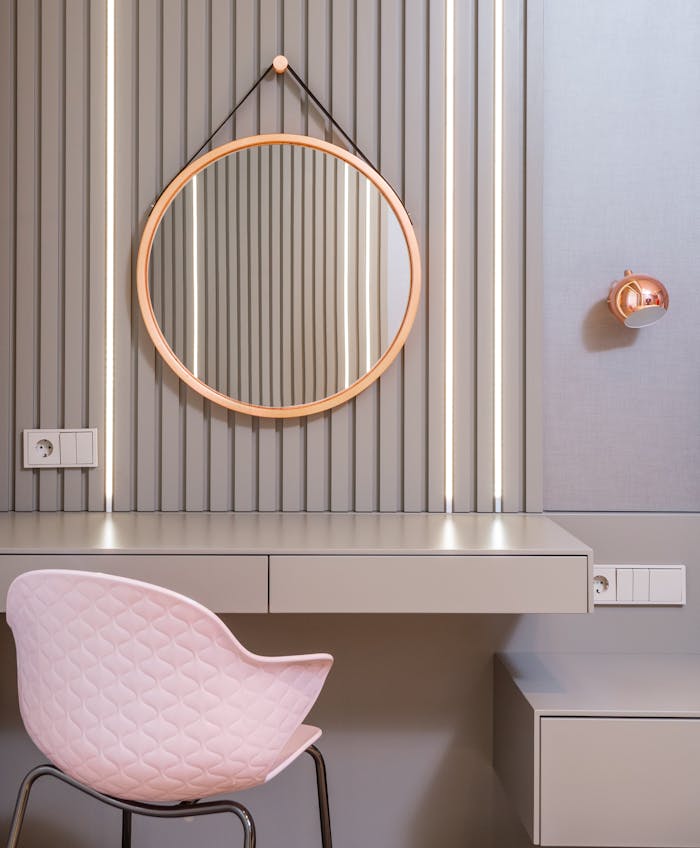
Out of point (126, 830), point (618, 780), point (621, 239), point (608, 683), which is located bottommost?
point (126, 830)

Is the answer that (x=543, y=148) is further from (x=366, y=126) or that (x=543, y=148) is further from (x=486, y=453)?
(x=486, y=453)

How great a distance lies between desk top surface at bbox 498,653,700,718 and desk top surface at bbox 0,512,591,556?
0.32 metres

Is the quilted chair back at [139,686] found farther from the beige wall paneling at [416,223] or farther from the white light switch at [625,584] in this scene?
the white light switch at [625,584]

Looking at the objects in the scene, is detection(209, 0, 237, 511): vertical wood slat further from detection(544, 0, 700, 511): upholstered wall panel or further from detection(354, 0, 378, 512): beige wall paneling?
detection(544, 0, 700, 511): upholstered wall panel

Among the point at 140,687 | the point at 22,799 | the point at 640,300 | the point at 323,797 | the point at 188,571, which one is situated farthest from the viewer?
the point at 640,300

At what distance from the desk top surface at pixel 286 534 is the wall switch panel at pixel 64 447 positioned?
12 centimetres

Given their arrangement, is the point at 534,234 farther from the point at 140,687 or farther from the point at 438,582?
the point at 140,687

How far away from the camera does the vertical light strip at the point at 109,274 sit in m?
1.84

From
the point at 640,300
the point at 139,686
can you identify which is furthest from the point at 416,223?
the point at 139,686

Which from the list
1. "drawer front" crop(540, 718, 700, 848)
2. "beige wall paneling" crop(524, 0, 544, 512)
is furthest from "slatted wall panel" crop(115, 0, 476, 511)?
"drawer front" crop(540, 718, 700, 848)

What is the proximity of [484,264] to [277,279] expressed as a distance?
490 mm

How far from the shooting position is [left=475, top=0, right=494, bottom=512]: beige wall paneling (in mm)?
1823

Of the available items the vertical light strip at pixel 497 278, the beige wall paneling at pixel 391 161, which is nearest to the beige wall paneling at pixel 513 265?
the vertical light strip at pixel 497 278

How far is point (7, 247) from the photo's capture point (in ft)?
6.08
